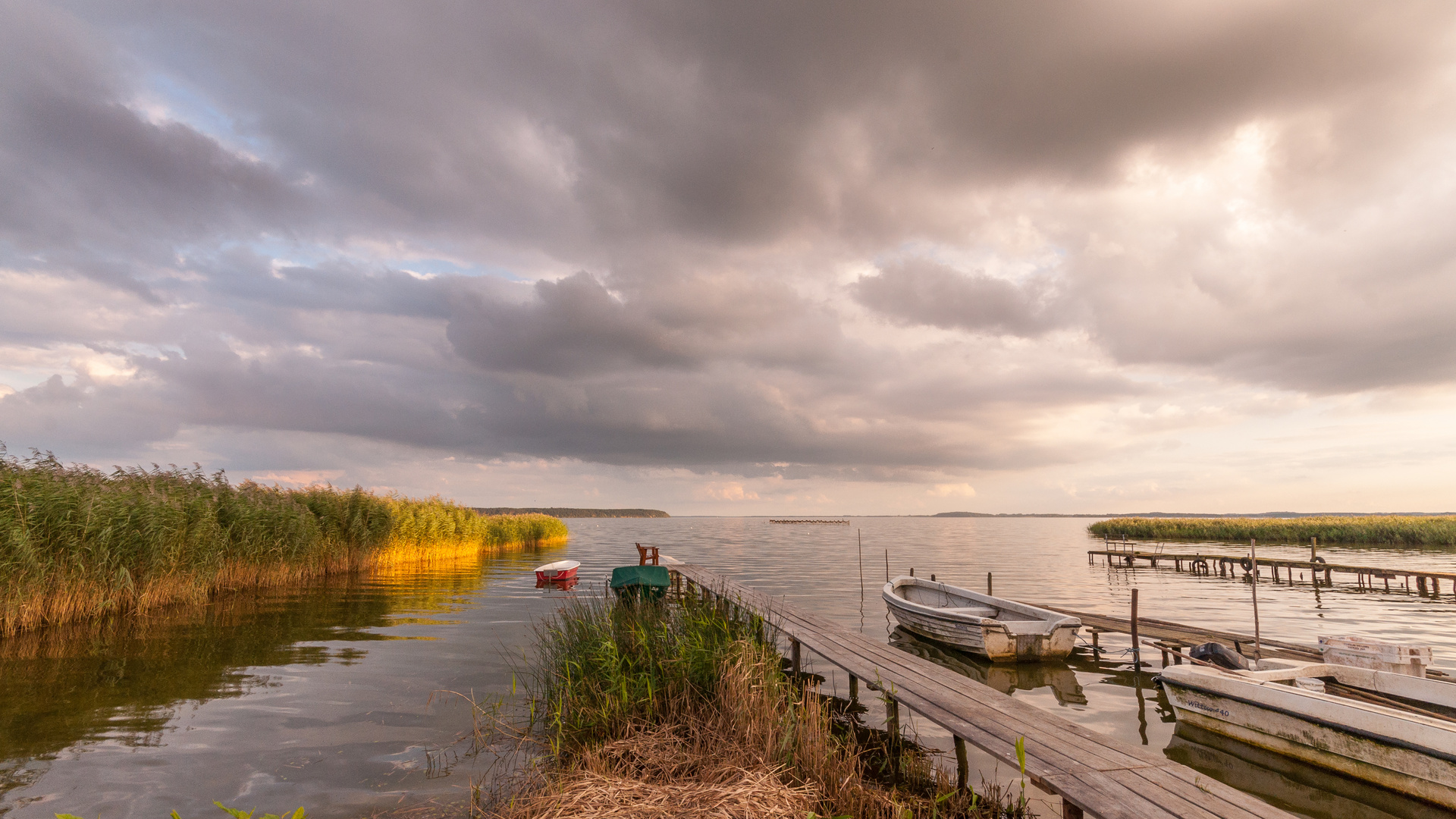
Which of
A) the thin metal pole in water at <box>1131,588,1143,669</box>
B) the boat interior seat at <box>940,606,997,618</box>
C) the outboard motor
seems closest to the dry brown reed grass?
the outboard motor

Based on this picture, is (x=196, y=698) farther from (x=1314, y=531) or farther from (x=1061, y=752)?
(x=1314, y=531)

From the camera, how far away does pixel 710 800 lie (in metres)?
5.13

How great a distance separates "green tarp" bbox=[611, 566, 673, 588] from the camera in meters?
17.8

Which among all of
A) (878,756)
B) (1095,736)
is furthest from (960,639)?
(1095,736)

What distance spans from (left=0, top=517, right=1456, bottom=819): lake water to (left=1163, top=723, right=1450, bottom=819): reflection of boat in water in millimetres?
32

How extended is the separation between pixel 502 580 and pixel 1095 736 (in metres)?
26.2

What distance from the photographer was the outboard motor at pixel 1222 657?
37.0 feet

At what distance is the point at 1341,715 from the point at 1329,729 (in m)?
0.27

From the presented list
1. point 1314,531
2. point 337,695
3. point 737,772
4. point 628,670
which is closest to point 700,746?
point 737,772

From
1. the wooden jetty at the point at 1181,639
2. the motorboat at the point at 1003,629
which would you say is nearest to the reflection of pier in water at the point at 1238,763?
the motorboat at the point at 1003,629

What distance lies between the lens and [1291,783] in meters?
8.12

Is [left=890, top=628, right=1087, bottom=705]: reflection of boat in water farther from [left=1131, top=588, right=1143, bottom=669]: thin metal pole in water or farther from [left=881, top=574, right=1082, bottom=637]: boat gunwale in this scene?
[left=1131, top=588, right=1143, bottom=669]: thin metal pole in water

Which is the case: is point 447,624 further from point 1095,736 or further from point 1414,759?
point 1414,759

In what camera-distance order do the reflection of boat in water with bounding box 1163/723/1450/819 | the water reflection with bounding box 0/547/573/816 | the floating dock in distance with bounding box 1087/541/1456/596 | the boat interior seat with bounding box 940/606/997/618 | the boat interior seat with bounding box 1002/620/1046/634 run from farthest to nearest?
1. the floating dock in distance with bounding box 1087/541/1456/596
2. the boat interior seat with bounding box 940/606/997/618
3. the boat interior seat with bounding box 1002/620/1046/634
4. the reflection of boat in water with bounding box 1163/723/1450/819
5. the water reflection with bounding box 0/547/573/816
